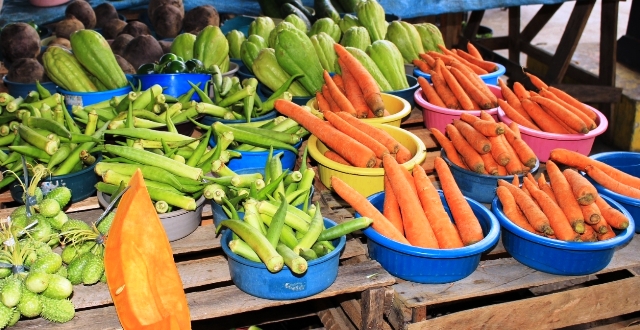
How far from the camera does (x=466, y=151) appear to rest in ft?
8.18

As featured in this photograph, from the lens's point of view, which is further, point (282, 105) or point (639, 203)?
point (282, 105)

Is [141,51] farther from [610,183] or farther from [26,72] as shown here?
[610,183]

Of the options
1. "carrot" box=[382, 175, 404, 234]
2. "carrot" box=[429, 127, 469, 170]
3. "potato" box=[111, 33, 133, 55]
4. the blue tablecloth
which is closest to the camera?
"carrot" box=[382, 175, 404, 234]

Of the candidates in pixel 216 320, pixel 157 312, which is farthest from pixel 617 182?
pixel 216 320

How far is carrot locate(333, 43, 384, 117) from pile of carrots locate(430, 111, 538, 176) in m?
0.46

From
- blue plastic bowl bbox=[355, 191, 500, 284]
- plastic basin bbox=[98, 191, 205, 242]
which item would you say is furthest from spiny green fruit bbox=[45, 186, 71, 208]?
blue plastic bowl bbox=[355, 191, 500, 284]

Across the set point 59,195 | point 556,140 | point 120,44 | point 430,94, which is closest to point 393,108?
point 430,94

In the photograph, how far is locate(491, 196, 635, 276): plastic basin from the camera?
194 centimetres

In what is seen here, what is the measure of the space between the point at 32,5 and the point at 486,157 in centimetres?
488

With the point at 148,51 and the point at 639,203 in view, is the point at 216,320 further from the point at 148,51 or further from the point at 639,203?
the point at 639,203

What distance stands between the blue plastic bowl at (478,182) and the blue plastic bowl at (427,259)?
16.3 inches

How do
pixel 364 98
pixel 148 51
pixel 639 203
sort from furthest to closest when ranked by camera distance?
pixel 148 51, pixel 364 98, pixel 639 203

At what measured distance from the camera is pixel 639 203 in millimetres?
2188

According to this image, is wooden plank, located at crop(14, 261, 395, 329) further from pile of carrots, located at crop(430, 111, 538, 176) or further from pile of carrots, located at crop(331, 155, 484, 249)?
pile of carrots, located at crop(430, 111, 538, 176)
